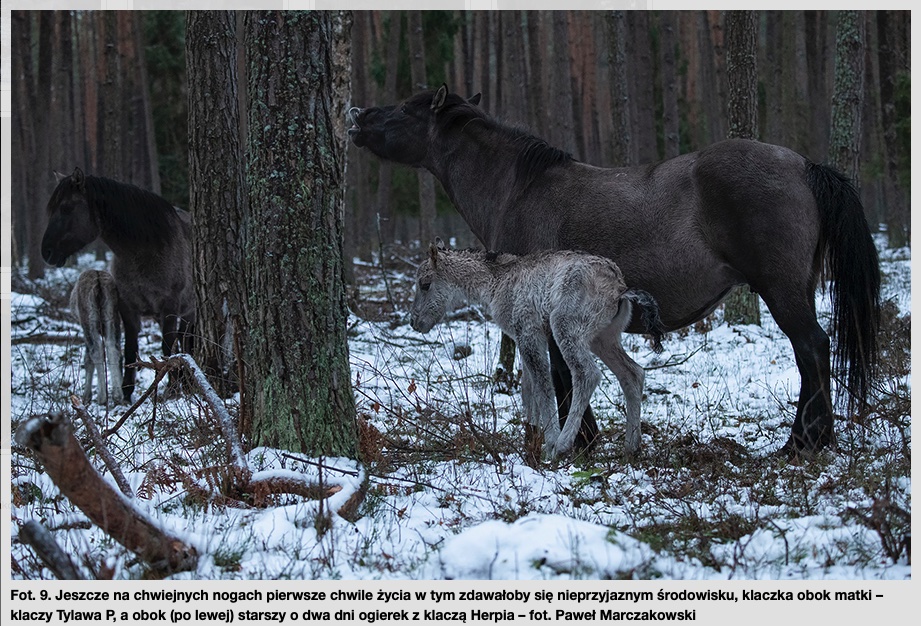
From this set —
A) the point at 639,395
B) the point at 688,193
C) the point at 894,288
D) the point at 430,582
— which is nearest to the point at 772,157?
the point at 688,193

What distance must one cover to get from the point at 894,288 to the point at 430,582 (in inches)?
530

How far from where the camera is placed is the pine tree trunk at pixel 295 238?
5.53 meters

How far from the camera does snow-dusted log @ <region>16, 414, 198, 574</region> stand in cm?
346

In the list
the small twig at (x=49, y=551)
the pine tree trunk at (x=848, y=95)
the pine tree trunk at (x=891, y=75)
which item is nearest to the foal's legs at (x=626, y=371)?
the small twig at (x=49, y=551)

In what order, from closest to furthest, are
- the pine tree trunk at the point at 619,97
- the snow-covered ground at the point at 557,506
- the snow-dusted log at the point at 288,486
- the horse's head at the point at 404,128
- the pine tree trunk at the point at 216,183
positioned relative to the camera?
the snow-covered ground at the point at 557,506, the snow-dusted log at the point at 288,486, the horse's head at the point at 404,128, the pine tree trunk at the point at 216,183, the pine tree trunk at the point at 619,97

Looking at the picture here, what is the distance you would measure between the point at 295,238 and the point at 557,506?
2.35 m

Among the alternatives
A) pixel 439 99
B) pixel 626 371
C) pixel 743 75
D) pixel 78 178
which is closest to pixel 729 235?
pixel 626 371

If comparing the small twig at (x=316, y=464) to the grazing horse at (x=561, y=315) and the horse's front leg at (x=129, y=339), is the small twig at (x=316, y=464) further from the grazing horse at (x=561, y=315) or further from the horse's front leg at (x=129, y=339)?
the horse's front leg at (x=129, y=339)

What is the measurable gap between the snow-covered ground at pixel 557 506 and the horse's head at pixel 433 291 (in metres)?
0.80

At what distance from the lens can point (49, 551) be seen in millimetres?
3637

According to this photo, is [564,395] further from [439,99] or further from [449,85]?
[449,85]

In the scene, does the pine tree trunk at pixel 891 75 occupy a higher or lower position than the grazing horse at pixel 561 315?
higher

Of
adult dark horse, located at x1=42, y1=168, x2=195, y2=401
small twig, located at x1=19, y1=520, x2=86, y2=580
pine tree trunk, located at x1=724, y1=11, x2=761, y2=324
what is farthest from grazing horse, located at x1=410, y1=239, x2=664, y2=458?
pine tree trunk, located at x1=724, y1=11, x2=761, y2=324

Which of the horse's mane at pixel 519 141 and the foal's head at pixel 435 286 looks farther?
the horse's mane at pixel 519 141
